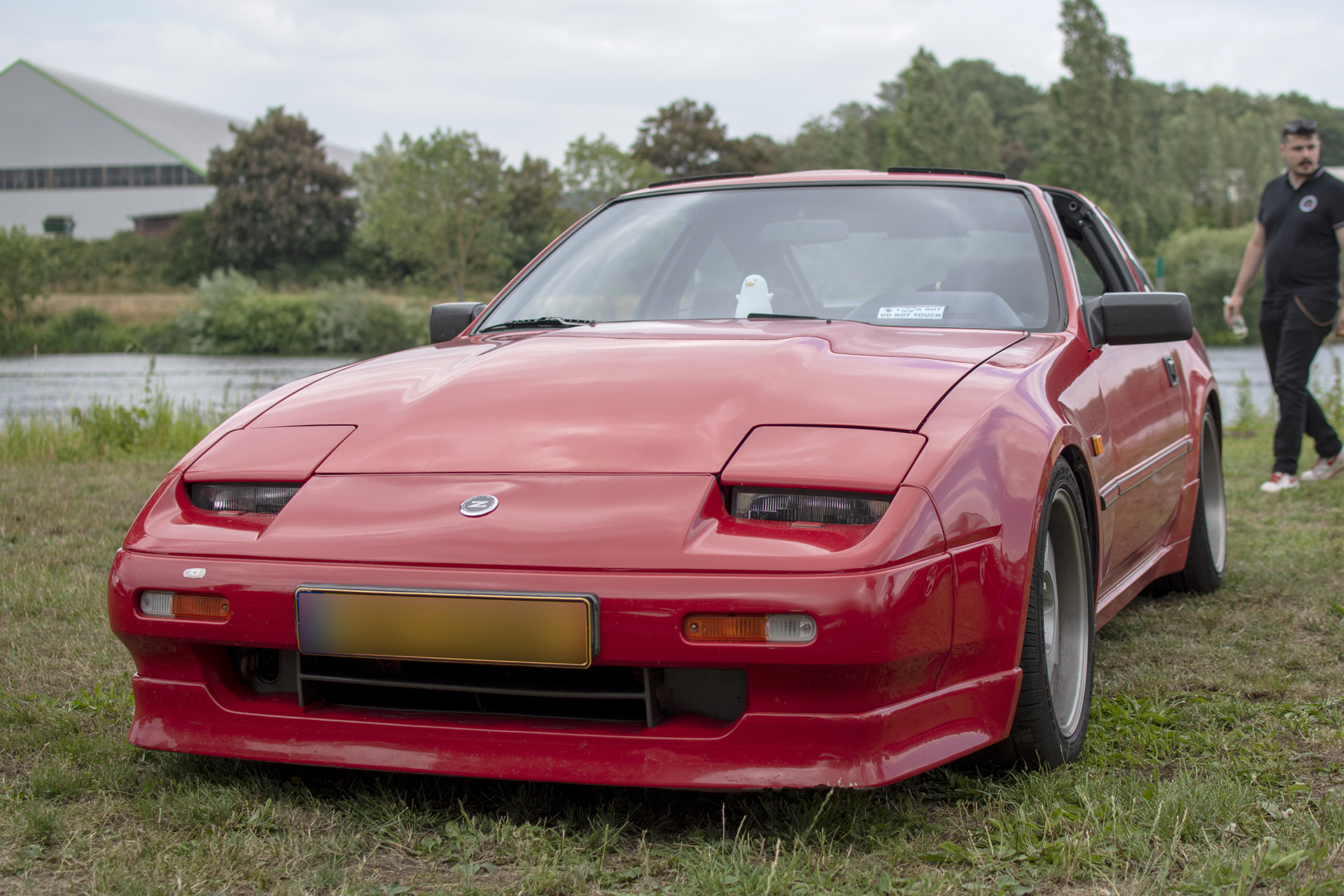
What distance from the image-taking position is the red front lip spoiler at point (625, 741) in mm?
1839

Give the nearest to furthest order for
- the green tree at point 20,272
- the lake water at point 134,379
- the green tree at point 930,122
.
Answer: the lake water at point 134,379, the green tree at point 20,272, the green tree at point 930,122

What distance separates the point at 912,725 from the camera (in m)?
1.91

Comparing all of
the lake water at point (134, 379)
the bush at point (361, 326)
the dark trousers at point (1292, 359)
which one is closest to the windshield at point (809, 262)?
the dark trousers at point (1292, 359)

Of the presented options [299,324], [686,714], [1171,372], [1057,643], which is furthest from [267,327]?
[686,714]

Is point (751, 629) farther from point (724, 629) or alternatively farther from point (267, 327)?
point (267, 327)

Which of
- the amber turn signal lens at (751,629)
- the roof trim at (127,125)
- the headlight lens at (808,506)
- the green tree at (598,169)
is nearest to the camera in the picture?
the amber turn signal lens at (751,629)

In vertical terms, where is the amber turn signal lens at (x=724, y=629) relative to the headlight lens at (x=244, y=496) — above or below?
below

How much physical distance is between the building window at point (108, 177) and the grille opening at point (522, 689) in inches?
2775

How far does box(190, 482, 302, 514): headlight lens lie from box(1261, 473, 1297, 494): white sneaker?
5.80 m

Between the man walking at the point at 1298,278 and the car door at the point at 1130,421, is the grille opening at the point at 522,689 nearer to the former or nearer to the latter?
the car door at the point at 1130,421

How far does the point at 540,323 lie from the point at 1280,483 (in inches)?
198

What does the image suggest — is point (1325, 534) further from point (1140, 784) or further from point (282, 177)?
point (282, 177)

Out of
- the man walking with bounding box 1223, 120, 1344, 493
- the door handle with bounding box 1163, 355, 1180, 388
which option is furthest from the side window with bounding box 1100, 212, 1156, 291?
the man walking with bounding box 1223, 120, 1344, 493

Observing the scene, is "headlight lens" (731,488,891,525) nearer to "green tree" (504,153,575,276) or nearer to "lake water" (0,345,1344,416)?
"lake water" (0,345,1344,416)
